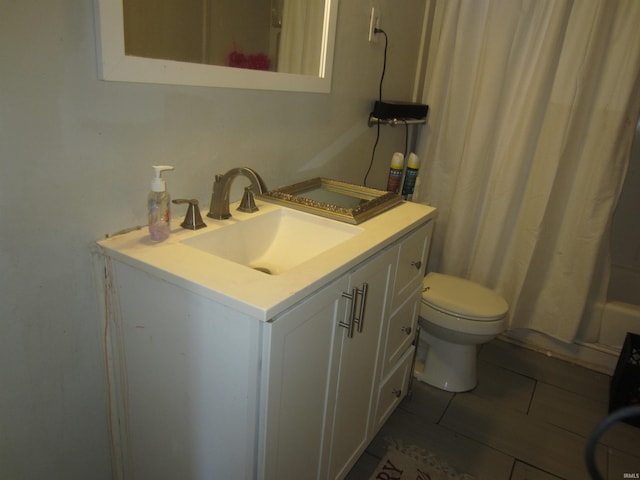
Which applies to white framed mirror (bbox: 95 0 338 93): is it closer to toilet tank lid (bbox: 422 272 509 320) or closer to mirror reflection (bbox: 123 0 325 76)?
mirror reflection (bbox: 123 0 325 76)

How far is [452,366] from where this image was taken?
1887 mm

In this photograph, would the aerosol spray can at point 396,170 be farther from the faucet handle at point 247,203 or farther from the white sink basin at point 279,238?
the faucet handle at point 247,203

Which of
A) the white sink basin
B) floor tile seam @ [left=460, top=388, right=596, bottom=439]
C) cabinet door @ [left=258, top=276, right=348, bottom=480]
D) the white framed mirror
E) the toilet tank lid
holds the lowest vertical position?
floor tile seam @ [left=460, top=388, right=596, bottom=439]

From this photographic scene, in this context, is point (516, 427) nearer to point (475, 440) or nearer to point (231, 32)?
point (475, 440)

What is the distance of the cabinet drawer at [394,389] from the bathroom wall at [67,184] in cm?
83

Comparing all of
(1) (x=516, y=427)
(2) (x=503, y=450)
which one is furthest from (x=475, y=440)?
(1) (x=516, y=427)

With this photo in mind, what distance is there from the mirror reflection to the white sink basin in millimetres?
434

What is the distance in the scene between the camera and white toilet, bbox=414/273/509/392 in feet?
5.69

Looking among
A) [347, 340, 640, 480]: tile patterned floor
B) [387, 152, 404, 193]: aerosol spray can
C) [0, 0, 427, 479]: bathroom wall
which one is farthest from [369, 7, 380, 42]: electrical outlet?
[347, 340, 640, 480]: tile patterned floor

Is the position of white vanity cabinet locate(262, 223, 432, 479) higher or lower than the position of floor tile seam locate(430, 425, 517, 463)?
higher

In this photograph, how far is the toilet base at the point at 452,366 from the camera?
1.88m

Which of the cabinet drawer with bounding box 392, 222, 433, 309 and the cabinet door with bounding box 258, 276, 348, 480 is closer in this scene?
the cabinet door with bounding box 258, 276, 348, 480

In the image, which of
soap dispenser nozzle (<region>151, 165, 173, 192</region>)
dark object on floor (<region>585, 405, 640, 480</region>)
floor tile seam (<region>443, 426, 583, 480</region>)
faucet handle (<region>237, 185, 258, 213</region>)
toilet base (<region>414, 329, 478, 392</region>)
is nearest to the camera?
dark object on floor (<region>585, 405, 640, 480</region>)

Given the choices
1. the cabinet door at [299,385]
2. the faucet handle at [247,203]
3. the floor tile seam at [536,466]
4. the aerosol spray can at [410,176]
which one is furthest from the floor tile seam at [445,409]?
the faucet handle at [247,203]
